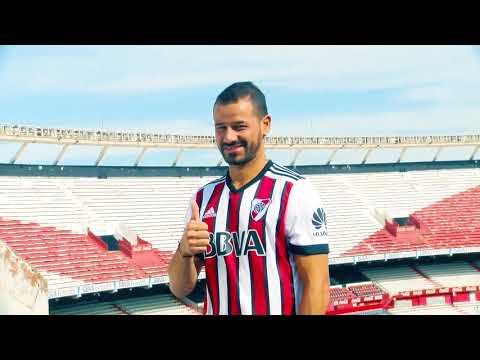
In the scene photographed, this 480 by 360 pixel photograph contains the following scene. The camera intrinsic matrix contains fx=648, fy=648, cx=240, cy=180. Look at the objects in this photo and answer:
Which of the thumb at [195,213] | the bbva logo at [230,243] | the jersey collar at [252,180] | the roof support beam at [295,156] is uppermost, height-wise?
the roof support beam at [295,156]

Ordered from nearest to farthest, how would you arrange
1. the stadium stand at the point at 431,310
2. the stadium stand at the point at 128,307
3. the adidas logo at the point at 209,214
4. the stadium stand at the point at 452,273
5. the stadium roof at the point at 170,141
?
the adidas logo at the point at 209,214
the stadium stand at the point at 128,307
the stadium roof at the point at 170,141
the stadium stand at the point at 431,310
the stadium stand at the point at 452,273

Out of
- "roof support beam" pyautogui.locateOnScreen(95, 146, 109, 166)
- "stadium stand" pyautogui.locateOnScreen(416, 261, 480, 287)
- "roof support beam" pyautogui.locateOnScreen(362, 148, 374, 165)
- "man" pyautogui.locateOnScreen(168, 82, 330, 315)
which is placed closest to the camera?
"man" pyautogui.locateOnScreen(168, 82, 330, 315)

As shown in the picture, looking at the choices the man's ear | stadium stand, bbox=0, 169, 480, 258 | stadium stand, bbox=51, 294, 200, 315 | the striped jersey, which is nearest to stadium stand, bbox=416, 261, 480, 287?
stadium stand, bbox=0, 169, 480, 258

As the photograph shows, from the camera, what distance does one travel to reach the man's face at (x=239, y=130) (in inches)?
104

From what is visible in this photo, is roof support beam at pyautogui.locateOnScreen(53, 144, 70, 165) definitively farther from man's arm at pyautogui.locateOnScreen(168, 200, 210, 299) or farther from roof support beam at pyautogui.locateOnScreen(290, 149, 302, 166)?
man's arm at pyautogui.locateOnScreen(168, 200, 210, 299)

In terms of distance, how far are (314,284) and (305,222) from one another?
0.25 m

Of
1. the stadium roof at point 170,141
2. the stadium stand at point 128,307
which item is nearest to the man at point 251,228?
the stadium roof at point 170,141

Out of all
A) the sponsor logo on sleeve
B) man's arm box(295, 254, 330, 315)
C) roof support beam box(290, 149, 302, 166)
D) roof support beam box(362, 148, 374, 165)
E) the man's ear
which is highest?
roof support beam box(362, 148, 374, 165)

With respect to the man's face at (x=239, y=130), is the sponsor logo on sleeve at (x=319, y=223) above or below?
below

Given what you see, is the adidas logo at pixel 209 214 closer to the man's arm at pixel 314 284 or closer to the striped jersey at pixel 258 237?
the striped jersey at pixel 258 237

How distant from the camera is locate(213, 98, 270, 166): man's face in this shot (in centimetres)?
265

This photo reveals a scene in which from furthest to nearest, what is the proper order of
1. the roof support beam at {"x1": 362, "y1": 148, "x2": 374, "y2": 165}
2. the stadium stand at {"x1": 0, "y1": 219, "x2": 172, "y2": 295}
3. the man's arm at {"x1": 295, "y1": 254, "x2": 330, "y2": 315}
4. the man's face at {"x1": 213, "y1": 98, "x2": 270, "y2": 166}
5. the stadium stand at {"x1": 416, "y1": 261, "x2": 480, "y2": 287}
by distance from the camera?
1. the roof support beam at {"x1": 362, "y1": 148, "x2": 374, "y2": 165}
2. the stadium stand at {"x1": 416, "y1": 261, "x2": 480, "y2": 287}
3. the stadium stand at {"x1": 0, "y1": 219, "x2": 172, "y2": 295}
4. the man's face at {"x1": 213, "y1": 98, "x2": 270, "y2": 166}
5. the man's arm at {"x1": 295, "y1": 254, "x2": 330, "y2": 315}
